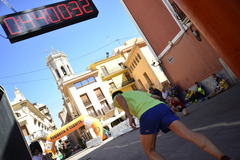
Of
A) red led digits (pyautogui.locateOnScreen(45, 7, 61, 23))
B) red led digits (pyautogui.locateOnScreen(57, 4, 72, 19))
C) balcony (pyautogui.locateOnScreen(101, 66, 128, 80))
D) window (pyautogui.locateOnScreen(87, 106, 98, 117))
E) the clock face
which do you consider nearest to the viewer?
red led digits (pyautogui.locateOnScreen(45, 7, 61, 23))

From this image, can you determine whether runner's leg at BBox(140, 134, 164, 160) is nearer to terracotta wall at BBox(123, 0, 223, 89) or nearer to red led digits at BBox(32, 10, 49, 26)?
red led digits at BBox(32, 10, 49, 26)

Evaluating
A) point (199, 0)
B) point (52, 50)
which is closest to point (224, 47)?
point (199, 0)

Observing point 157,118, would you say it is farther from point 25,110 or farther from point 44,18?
point 25,110

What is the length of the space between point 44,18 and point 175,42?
9.08 m

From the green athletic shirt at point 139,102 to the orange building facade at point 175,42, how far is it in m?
8.85

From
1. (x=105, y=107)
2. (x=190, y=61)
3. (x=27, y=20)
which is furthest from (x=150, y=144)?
(x=105, y=107)

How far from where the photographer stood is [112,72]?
129 ft

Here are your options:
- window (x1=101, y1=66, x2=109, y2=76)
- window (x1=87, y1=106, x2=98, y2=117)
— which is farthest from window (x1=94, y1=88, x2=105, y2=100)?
window (x1=101, y1=66, x2=109, y2=76)

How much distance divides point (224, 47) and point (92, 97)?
35.6 m

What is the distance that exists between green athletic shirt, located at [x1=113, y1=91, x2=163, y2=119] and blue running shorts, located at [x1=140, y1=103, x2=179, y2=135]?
6cm

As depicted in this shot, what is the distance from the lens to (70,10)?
570 cm

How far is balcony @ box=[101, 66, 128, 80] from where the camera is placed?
38.6 meters

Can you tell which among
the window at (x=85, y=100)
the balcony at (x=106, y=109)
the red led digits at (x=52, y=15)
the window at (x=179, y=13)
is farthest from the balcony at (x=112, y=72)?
the red led digits at (x=52, y=15)

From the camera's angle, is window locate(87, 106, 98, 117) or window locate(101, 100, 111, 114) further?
window locate(101, 100, 111, 114)
